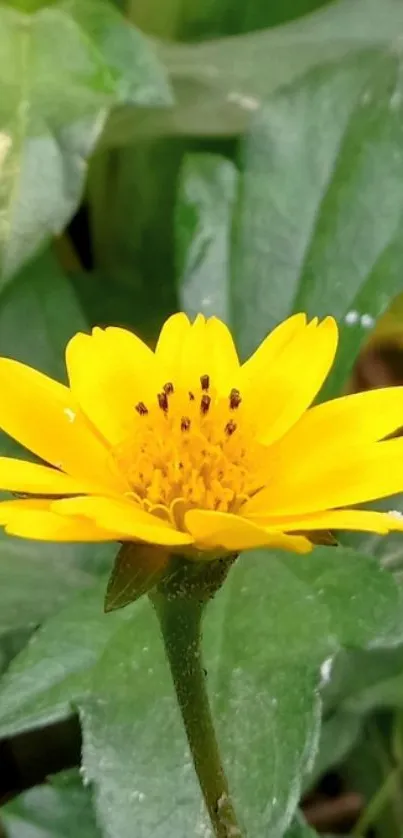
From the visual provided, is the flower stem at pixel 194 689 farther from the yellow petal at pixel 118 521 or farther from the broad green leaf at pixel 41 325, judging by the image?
the broad green leaf at pixel 41 325

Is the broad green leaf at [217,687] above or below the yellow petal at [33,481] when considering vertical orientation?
below

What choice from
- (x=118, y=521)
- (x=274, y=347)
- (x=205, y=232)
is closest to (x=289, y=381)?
(x=274, y=347)

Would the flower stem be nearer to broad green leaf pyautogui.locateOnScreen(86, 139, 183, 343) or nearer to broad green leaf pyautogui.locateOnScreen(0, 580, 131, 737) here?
broad green leaf pyautogui.locateOnScreen(0, 580, 131, 737)

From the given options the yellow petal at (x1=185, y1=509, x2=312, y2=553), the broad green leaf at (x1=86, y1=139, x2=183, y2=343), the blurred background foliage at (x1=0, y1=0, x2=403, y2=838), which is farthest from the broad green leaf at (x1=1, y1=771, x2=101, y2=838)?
the broad green leaf at (x1=86, y1=139, x2=183, y2=343)

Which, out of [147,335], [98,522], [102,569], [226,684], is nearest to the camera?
[98,522]

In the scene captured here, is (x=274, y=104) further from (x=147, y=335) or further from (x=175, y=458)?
(x=175, y=458)

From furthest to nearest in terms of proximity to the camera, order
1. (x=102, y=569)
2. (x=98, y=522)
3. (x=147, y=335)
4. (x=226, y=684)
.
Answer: (x=147, y=335) → (x=102, y=569) → (x=226, y=684) → (x=98, y=522)

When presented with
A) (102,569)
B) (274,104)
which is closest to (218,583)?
(102,569)

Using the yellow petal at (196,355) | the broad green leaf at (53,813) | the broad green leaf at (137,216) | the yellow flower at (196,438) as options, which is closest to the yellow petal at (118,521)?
the yellow flower at (196,438)
